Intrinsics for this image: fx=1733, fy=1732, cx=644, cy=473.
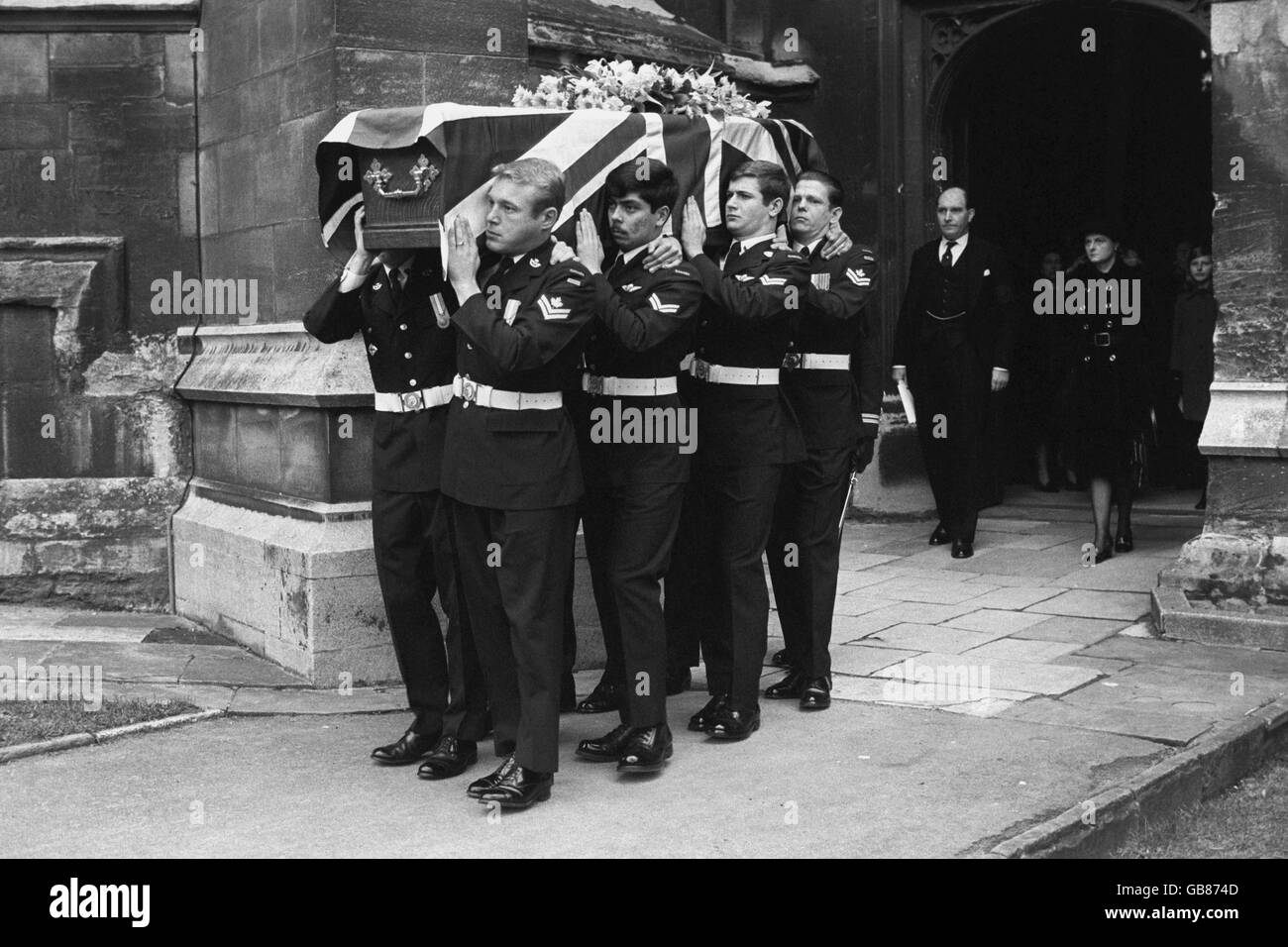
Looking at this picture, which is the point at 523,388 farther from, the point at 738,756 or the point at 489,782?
the point at 738,756

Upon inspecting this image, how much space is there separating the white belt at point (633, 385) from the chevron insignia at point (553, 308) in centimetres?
52

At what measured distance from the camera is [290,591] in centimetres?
682

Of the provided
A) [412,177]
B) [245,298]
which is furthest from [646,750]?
[245,298]

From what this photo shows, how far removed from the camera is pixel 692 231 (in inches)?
222

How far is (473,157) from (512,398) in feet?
3.06

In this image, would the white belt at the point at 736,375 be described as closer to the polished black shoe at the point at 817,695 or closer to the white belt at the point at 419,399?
the white belt at the point at 419,399

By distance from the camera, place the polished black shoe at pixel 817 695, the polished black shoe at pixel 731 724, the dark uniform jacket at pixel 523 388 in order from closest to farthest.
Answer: the dark uniform jacket at pixel 523 388 → the polished black shoe at pixel 731 724 → the polished black shoe at pixel 817 695

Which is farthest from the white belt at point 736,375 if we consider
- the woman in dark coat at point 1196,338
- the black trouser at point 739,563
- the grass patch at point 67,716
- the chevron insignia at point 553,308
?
the woman in dark coat at point 1196,338

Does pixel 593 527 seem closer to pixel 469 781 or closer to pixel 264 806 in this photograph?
pixel 469 781

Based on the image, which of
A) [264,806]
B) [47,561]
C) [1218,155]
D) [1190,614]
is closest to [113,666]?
[47,561]

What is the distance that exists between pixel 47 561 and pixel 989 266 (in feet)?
17.2

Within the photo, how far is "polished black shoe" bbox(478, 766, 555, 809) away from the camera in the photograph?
4.99m

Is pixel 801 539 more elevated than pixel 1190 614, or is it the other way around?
pixel 801 539

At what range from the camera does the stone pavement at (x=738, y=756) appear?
187 inches
